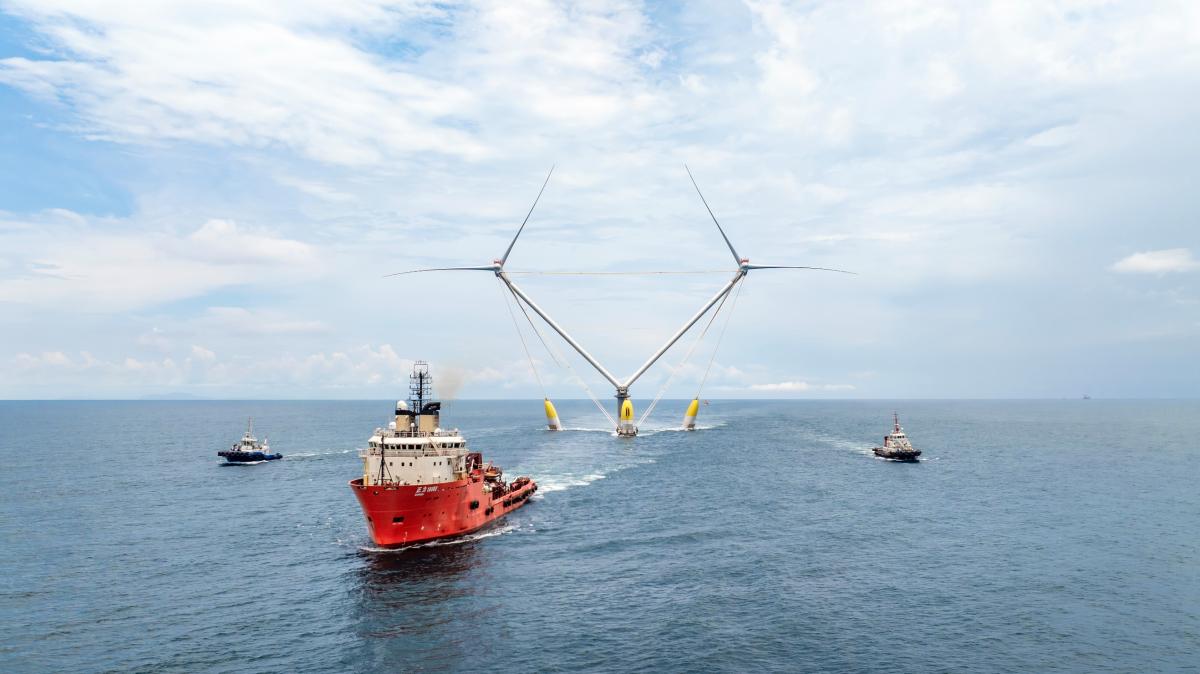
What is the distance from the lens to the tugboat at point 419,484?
59438 millimetres

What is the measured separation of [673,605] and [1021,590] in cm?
2595

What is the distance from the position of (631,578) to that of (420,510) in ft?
70.2

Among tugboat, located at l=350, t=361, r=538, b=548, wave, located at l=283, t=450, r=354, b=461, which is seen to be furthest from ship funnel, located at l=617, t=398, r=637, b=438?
tugboat, located at l=350, t=361, r=538, b=548

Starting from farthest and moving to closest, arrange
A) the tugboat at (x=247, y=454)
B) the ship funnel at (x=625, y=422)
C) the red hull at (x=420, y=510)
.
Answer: the ship funnel at (x=625, y=422)
the tugboat at (x=247, y=454)
the red hull at (x=420, y=510)

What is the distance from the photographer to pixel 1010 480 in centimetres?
9962

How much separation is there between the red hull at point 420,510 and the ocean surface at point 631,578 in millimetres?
1782

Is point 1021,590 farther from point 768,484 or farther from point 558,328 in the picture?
point 558,328

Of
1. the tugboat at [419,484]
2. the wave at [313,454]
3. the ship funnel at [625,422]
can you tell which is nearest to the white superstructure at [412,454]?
the tugboat at [419,484]

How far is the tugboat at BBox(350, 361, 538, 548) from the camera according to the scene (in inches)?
2340

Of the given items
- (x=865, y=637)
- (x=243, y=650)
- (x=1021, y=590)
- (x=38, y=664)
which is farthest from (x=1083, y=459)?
(x=38, y=664)

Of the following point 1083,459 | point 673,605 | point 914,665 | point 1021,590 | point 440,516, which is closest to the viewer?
point 914,665

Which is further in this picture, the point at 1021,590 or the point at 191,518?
the point at 191,518

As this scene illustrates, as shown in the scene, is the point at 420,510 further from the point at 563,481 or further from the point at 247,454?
the point at 247,454

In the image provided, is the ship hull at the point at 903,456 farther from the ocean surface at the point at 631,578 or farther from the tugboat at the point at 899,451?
the ocean surface at the point at 631,578
